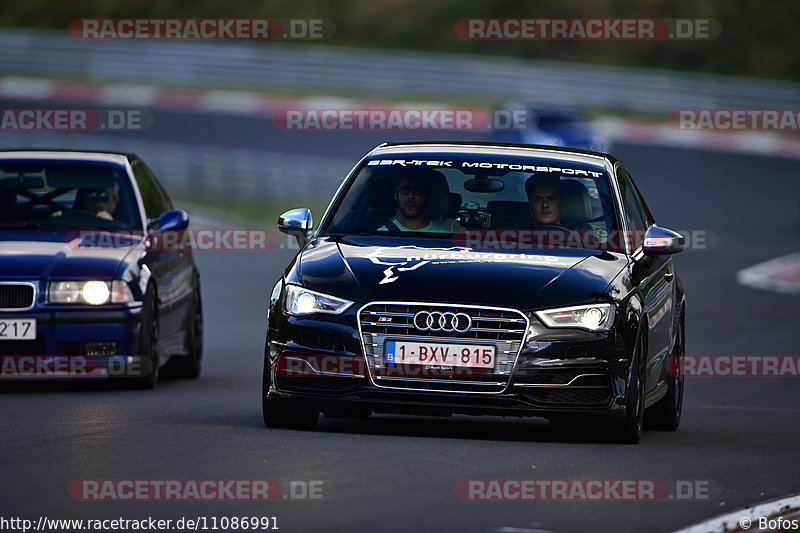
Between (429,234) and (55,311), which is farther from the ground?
(429,234)

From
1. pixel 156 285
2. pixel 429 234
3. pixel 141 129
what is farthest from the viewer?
pixel 141 129

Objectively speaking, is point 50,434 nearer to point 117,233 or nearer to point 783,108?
point 117,233

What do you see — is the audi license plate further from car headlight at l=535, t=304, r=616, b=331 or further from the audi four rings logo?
car headlight at l=535, t=304, r=616, b=331

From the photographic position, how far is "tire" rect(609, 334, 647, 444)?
31.0 feet

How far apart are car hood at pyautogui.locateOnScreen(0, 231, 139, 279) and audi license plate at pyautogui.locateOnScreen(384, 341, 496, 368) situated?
354 cm

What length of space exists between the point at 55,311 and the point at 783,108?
109ft

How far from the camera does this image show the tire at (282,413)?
9.59 m

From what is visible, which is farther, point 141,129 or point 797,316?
point 141,129

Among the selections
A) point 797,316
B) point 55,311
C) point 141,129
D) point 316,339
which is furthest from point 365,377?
point 141,129

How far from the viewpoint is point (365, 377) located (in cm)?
923

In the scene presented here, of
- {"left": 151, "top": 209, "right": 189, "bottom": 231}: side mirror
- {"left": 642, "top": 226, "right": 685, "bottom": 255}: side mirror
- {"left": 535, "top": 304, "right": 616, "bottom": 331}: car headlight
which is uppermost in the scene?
{"left": 642, "top": 226, "right": 685, "bottom": 255}: side mirror

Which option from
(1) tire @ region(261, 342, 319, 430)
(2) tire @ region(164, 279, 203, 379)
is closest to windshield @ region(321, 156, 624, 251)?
(1) tire @ region(261, 342, 319, 430)

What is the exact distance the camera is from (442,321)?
915 cm

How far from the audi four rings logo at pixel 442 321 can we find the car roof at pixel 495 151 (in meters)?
1.81
